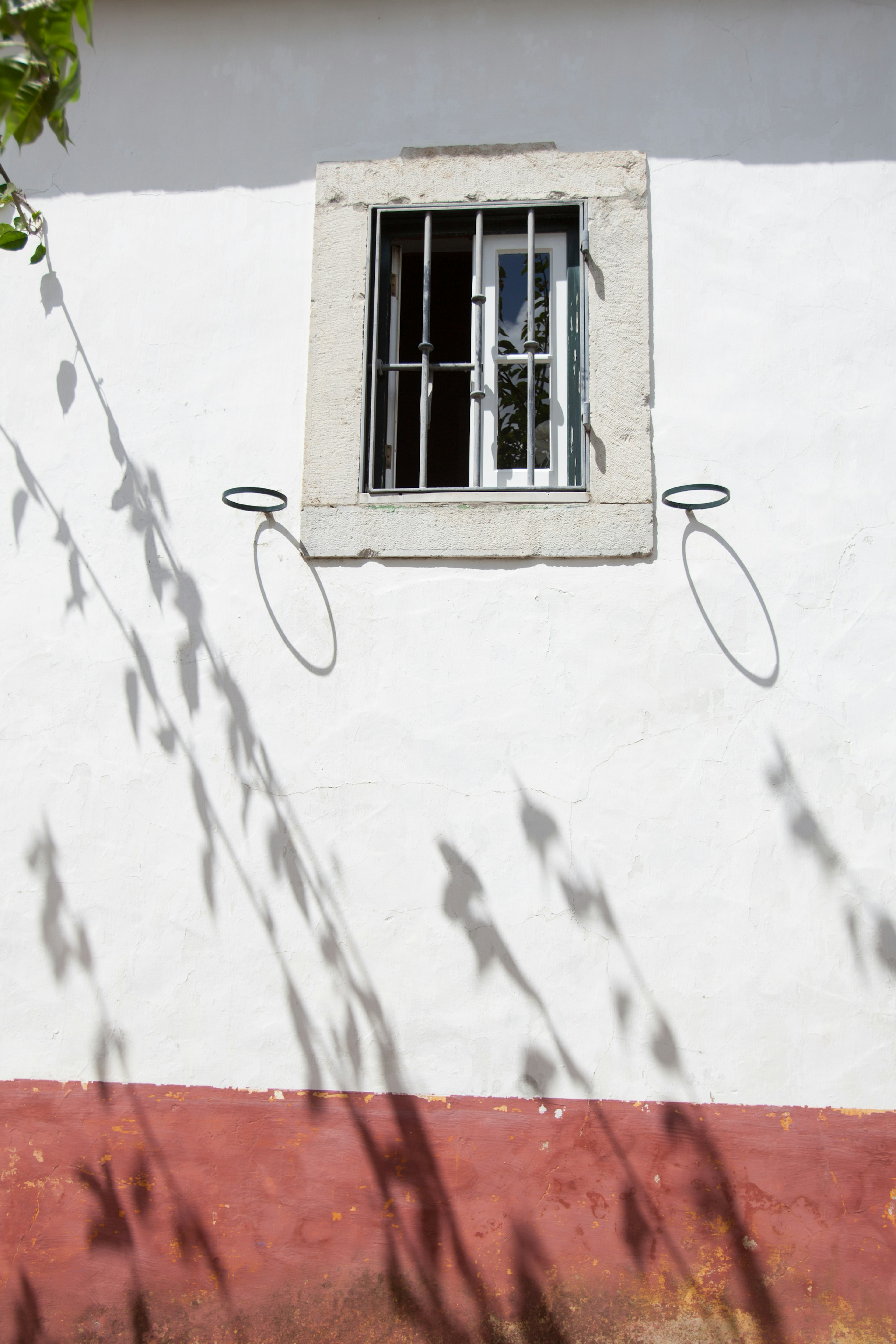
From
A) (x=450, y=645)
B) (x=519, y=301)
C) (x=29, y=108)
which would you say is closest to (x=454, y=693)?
(x=450, y=645)

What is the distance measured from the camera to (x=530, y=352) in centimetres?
371

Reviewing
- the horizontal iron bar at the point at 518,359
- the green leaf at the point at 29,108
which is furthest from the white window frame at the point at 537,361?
the green leaf at the point at 29,108

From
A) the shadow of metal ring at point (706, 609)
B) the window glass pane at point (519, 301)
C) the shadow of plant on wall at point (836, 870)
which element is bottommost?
the shadow of plant on wall at point (836, 870)

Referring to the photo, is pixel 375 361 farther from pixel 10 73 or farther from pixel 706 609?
pixel 10 73

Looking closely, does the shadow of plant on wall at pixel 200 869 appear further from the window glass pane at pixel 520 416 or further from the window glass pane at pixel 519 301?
the window glass pane at pixel 519 301

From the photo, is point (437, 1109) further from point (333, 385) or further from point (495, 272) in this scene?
point (495, 272)

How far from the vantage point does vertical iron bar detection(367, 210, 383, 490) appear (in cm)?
369

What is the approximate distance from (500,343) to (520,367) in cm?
13

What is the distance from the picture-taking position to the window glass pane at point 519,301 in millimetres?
3881

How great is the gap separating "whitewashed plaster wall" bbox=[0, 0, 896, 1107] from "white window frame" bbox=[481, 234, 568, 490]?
39cm

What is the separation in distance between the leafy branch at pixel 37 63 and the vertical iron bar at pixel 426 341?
170 centimetres

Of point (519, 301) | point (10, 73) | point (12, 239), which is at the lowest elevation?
point (10, 73)

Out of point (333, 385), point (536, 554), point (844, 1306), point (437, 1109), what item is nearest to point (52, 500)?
point (333, 385)

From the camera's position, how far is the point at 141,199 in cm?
391
